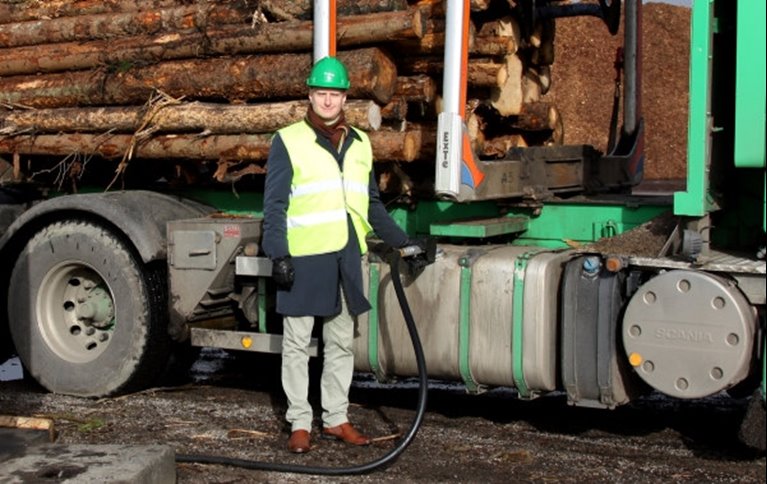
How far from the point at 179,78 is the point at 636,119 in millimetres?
3094

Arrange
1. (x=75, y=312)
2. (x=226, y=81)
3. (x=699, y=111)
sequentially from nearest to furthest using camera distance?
(x=699, y=111) → (x=226, y=81) → (x=75, y=312)

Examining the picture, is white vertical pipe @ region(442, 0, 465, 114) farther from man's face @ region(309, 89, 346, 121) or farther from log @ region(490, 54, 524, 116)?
log @ region(490, 54, 524, 116)

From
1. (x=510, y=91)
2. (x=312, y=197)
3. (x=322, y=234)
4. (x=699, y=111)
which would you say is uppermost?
(x=510, y=91)

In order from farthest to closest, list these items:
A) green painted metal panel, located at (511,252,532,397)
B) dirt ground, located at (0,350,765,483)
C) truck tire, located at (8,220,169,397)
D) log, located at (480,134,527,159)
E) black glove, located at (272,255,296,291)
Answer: log, located at (480,134,527,159), truck tire, located at (8,220,169,397), green painted metal panel, located at (511,252,532,397), black glove, located at (272,255,296,291), dirt ground, located at (0,350,765,483)

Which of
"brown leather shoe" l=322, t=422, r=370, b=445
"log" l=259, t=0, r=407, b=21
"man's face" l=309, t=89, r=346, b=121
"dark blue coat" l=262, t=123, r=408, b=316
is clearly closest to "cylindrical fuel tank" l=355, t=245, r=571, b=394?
"dark blue coat" l=262, t=123, r=408, b=316

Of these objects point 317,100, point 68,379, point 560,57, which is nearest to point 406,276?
point 317,100

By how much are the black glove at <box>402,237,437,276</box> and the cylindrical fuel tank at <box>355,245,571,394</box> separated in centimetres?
8

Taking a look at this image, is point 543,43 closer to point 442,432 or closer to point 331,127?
point 331,127

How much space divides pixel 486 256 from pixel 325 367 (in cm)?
106

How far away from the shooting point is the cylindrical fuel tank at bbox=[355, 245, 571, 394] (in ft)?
21.5

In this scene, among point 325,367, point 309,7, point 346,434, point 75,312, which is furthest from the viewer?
point 75,312

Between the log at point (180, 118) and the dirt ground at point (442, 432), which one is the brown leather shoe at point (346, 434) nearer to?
the dirt ground at point (442, 432)

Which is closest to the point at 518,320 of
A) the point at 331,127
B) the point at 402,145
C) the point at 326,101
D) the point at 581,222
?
the point at 581,222

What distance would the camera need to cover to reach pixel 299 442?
6512 mm
